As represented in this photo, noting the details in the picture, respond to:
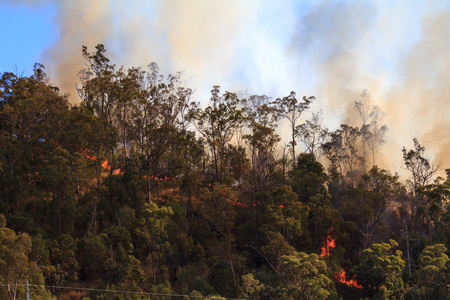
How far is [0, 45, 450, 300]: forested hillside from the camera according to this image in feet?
90.8

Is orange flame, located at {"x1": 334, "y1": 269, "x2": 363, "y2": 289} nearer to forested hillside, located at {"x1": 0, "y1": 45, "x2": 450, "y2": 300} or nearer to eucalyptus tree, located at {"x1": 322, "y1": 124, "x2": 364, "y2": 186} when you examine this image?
forested hillside, located at {"x1": 0, "y1": 45, "x2": 450, "y2": 300}

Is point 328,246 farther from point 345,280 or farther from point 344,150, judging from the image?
point 344,150

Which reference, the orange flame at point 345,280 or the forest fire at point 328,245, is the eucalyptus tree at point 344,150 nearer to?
the forest fire at point 328,245

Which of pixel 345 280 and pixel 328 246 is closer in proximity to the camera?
pixel 345 280

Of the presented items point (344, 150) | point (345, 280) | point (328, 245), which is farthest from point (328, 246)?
point (344, 150)

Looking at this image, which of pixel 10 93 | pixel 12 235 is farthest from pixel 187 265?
pixel 10 93

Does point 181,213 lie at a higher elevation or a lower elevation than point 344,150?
lower

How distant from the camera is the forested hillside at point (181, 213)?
1089 inches

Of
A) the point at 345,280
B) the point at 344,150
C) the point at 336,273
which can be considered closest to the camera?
the point at 336,273

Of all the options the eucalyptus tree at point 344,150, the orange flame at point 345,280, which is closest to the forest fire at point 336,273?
the orange flame at point 345,280

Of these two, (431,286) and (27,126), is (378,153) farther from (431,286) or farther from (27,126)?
(27,126)

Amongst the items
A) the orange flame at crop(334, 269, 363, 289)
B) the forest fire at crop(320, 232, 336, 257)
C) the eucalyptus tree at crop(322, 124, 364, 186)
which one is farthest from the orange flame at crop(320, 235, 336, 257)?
the eucalyptus tree at crop(322, 124, 364, 186)

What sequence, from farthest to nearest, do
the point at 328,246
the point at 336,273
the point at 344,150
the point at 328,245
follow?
the point at 344,150, the point at 328,245, the point at 328,246, the point at 336,273

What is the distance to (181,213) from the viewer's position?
1486 inches
